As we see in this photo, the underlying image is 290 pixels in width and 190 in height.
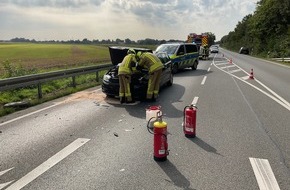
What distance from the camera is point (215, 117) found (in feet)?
27.0

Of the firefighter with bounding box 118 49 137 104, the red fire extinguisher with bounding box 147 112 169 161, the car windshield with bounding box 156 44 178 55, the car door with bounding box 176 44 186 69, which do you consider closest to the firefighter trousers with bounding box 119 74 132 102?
the firefighter with bounding box 118 49 137 104

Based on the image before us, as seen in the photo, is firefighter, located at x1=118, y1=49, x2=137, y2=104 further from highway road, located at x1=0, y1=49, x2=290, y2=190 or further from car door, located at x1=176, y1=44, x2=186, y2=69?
car door, located at x1=176, y1=44, x2=186, y2=69

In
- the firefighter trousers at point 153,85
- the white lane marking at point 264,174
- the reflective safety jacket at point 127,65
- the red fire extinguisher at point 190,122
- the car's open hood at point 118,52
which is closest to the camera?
the white lane marking at point 264,174

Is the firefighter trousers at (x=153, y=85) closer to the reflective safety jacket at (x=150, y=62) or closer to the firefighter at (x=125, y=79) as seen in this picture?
the reflective safety jacket at (x=150, y=62)


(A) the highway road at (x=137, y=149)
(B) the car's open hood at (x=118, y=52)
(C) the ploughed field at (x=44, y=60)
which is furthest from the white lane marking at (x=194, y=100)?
(C) the ploughed field at (x=44, y=60)

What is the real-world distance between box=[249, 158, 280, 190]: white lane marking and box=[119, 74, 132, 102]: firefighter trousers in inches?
215

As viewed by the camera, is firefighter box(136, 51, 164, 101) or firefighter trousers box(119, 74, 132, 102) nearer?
firefighter trousers box(119, 74, 132, 102)

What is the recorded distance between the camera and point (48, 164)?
5066 millimetres

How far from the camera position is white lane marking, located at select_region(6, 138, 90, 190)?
4369 millimetres

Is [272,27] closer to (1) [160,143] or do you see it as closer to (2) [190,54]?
(2) [190,54]

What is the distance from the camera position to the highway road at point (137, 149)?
447 centimetres

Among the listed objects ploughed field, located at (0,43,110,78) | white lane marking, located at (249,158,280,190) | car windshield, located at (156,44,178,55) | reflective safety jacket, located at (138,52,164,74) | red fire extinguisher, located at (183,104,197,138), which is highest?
reflective safety jacket, located at (138,52,164,74)

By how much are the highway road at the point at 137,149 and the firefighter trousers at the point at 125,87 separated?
0.51 metres

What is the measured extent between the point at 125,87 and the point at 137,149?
4578 mm
